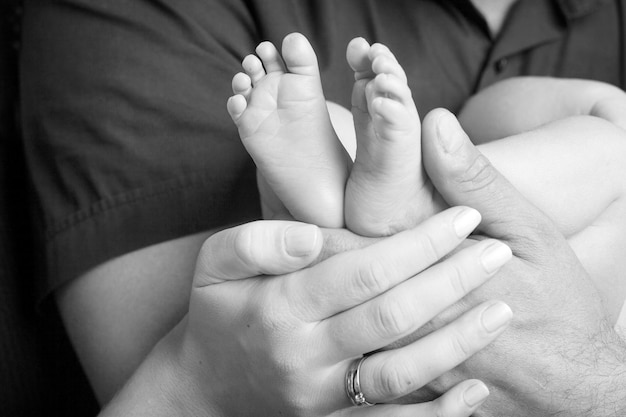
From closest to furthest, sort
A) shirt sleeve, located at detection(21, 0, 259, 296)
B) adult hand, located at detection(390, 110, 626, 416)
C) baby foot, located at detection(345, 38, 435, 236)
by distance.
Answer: baby foot, located at detection(345, 38, 435, 236)
adult hand, located at detection(390, 110, 626, 416)
shirt sleeve, located at detection(21, 0, 259, 296)

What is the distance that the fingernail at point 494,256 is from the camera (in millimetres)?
683

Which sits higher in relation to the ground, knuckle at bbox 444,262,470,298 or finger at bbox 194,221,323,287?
finger at bbox 194,221,323,287

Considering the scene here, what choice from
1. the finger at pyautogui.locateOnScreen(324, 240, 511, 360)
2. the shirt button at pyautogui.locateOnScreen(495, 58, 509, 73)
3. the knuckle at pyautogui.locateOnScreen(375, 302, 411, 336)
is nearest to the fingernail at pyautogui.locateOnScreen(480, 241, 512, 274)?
the finger at pyautogui.locateOnScreen(324, 240, 511, 360)

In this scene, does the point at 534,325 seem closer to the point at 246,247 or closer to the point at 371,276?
the point at 371,276

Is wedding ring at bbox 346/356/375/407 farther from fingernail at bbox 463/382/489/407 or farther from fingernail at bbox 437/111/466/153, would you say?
fingernail at bbox 437/111/466/153

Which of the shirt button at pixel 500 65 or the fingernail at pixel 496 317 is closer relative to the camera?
the fingernail at pixel 496 317

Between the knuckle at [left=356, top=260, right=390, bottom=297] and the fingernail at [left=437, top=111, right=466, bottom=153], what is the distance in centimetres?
14

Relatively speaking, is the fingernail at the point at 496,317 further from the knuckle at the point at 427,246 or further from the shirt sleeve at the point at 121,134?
the shirt sleeve at the point at 121,134

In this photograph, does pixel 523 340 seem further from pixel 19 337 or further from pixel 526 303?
pixel 19 337

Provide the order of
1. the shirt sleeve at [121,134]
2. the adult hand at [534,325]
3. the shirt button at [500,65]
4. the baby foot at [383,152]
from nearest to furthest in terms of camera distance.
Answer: the baby foot at [383,152]
the adult hand at [534,325]
the shirt sleeve at [121,134]
the shirt button at [500,65]

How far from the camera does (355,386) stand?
694 mm

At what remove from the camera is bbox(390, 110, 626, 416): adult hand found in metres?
0.72

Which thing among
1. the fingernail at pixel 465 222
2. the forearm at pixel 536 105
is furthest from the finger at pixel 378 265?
the forearm at pixel 536 105

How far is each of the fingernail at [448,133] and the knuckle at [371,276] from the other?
14cm
